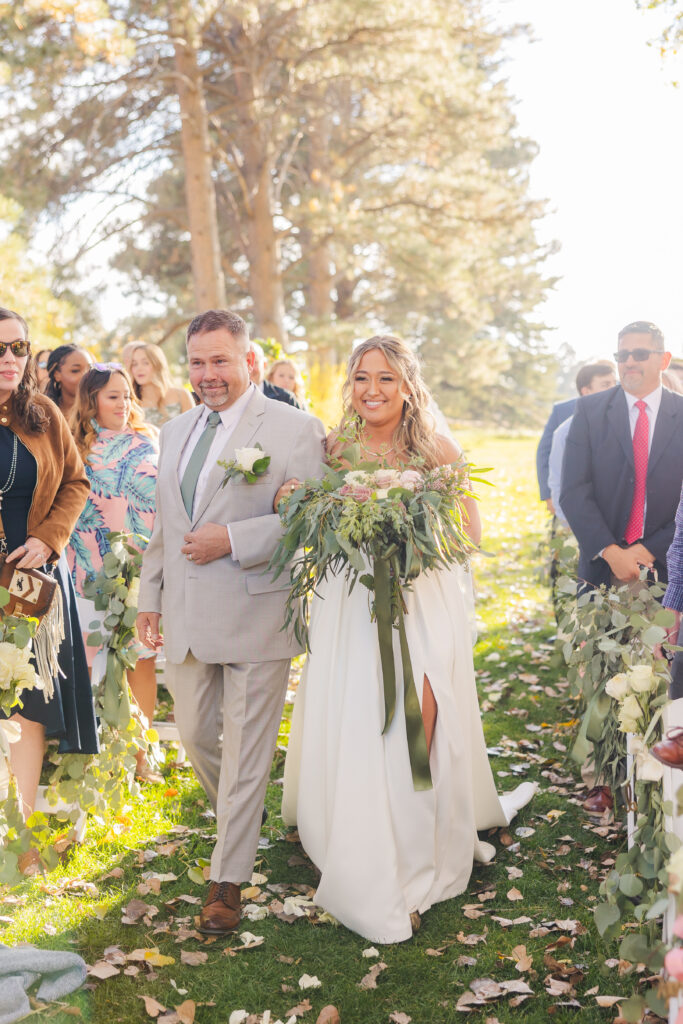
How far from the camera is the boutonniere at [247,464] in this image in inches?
157

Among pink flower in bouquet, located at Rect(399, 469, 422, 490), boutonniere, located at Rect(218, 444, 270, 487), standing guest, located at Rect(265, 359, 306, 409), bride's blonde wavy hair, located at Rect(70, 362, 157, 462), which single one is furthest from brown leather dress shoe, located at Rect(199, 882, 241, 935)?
standing guest, located at Rect(265, 359, 306, 409)

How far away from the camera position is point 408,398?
177 inches

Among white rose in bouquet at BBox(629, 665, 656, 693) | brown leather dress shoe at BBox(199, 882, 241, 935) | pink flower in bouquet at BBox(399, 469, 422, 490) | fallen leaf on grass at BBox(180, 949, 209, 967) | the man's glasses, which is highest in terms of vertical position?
the man's glasses

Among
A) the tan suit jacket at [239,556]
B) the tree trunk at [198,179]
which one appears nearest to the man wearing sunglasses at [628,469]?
the tan suit jacket at [239,556]

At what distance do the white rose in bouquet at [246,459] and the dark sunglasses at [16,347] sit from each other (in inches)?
42.7

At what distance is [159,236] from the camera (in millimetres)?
22078

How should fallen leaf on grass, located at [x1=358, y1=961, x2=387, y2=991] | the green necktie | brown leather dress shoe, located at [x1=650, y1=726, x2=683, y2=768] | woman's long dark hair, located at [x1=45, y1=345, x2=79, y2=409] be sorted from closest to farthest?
brown leather dress shoe, located at [x1=650, y1=726, x2=683, y2=768] → fallen leaf on grass, located at [x1=358, y1=961, x2=387, y2=991] → the green necktie → woman's long dark hair, located at [x1=45, y1=345, x2=79, y2=409]

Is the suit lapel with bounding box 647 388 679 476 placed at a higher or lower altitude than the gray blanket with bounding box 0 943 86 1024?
higher

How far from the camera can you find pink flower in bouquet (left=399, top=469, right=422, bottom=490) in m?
4.03

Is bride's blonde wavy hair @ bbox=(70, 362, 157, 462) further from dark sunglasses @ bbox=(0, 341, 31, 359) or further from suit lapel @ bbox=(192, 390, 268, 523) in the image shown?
suit lapel @ bbox=(192, 390, 268, 523)

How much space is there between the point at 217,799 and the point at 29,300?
7.90 m

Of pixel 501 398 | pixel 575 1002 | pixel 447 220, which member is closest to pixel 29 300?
pixel 575 1002

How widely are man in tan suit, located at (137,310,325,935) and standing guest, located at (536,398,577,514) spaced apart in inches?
185

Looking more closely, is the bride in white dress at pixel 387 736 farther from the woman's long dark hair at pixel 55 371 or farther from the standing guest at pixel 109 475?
the woman's long dark hair at pixel 55 371
